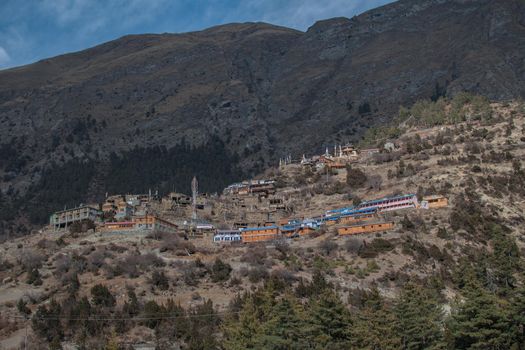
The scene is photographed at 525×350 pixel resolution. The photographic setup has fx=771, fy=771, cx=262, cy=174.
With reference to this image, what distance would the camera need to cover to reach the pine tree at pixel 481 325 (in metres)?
46.7

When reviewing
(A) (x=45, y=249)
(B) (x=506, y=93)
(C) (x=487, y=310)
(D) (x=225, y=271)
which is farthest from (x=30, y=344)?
(B) (x=506, y=93)

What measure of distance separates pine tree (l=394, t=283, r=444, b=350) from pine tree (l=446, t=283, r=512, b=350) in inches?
42.7

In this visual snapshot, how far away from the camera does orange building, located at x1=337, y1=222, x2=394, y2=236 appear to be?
9050 centimetres

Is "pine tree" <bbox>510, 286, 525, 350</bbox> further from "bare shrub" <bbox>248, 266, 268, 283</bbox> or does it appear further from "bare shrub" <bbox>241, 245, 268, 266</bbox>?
"bare shrub" <bbox>241, 245, 268, 266</bbox>

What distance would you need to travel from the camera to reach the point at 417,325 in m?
50.5

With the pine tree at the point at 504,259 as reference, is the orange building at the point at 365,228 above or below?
above

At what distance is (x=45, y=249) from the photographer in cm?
9525

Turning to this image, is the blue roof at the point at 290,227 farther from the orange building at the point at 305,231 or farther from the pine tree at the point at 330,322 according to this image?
the pine tree at the point at 330,322

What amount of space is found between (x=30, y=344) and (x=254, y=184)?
63274 millimetres

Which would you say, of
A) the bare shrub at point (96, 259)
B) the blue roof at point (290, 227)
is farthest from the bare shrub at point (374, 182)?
the bare shrub at point (96, 259)

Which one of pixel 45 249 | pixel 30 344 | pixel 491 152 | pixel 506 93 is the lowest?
pixel 30 344

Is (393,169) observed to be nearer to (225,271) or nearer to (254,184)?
(254,184)

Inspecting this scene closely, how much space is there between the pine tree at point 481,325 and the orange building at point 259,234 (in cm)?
5015

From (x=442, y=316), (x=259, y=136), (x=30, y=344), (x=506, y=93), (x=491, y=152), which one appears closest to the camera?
(x=442, y=316)
